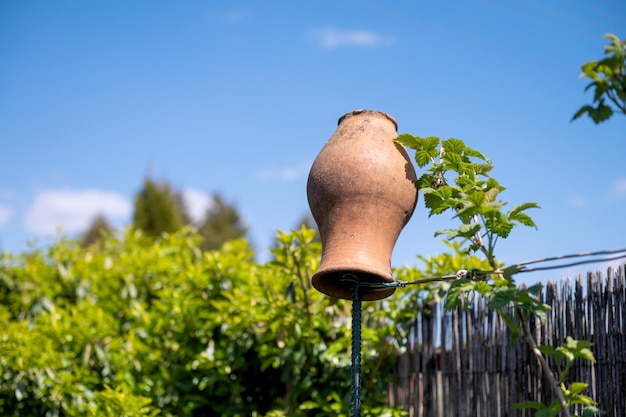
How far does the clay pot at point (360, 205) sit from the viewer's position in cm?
261

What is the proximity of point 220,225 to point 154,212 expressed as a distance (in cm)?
317

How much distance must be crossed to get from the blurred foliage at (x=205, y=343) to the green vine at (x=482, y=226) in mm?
1104

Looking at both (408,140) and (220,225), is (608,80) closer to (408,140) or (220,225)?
(408,140)

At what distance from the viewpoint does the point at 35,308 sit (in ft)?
18.5

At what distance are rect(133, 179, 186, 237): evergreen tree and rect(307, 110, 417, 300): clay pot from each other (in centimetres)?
1628

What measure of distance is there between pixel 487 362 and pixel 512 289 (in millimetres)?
893

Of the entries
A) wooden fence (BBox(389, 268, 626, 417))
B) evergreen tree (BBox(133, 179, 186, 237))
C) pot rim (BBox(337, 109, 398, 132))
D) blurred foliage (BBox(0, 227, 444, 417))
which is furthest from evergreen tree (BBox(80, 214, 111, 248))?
pot rim (BBox(337, 109, 398, 132))

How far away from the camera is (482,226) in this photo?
253 cm

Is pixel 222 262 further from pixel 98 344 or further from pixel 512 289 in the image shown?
pixel 512 289

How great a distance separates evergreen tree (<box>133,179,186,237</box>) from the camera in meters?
18.9

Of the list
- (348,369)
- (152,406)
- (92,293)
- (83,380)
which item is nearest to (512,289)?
(348,369)

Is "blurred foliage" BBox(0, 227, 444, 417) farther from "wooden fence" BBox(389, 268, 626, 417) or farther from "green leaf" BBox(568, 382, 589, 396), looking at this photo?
"green leaf" BBox(568, 382, 589, 396)

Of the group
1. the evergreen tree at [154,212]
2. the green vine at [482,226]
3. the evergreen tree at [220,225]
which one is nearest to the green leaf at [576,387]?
the green vine at [482,226]

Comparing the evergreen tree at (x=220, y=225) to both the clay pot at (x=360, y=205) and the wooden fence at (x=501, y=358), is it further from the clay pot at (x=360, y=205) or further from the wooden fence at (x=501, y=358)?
the clay pot at (x=360, y=205)
